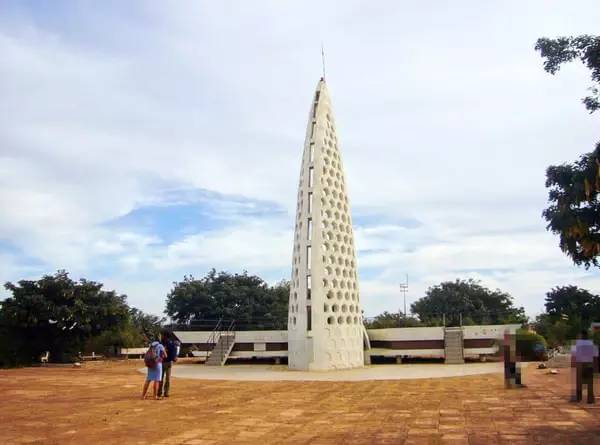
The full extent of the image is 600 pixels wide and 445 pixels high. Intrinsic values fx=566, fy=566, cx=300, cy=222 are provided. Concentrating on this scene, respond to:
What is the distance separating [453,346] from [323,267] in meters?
7.94

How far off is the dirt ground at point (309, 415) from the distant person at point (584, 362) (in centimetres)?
35

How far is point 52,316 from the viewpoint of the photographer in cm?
2581

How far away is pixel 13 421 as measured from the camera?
9.44 m

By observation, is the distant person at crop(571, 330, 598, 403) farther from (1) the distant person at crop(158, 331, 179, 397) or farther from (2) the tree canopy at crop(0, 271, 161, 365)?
(2) the tree canopy at crop(0, 271, 161, 365)

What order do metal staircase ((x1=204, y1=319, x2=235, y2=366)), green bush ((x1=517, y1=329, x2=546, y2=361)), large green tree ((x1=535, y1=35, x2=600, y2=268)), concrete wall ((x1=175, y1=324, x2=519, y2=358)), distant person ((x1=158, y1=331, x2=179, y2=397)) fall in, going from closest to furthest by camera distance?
1. large green tree ((x1=535, y1=35, x2=600, y2=268))
2. distant person ((x1=158, y1=331, x2=179, y2=397))
3. green bush ((x1=517, y1=329, x2=546, y2=361))
4. concrete wall ((x1=175, y1=324, x2=519, y2=358))
5. metal staircase ((x1=204, y1=319, x2=235, y2=366))

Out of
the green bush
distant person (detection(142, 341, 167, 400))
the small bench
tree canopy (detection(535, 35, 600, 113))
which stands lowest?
the small bench

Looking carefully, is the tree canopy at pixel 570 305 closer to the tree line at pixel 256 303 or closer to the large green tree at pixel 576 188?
the tree line at pixel 256 303

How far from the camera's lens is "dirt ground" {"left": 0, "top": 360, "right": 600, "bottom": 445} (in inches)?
299

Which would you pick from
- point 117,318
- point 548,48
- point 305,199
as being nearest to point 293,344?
point 305,199

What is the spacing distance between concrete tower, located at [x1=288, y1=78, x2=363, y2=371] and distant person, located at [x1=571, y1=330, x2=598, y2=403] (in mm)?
13659

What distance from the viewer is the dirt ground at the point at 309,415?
25.0 ft

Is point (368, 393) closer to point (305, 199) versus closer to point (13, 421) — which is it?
point (13, 421)

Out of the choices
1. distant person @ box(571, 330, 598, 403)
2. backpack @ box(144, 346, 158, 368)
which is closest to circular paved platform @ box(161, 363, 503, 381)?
backpack @ box(144, 346, 158, 368)

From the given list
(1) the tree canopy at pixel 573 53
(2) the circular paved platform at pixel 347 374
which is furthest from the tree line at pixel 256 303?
(2) the circular paved platform at pixel 347 374
